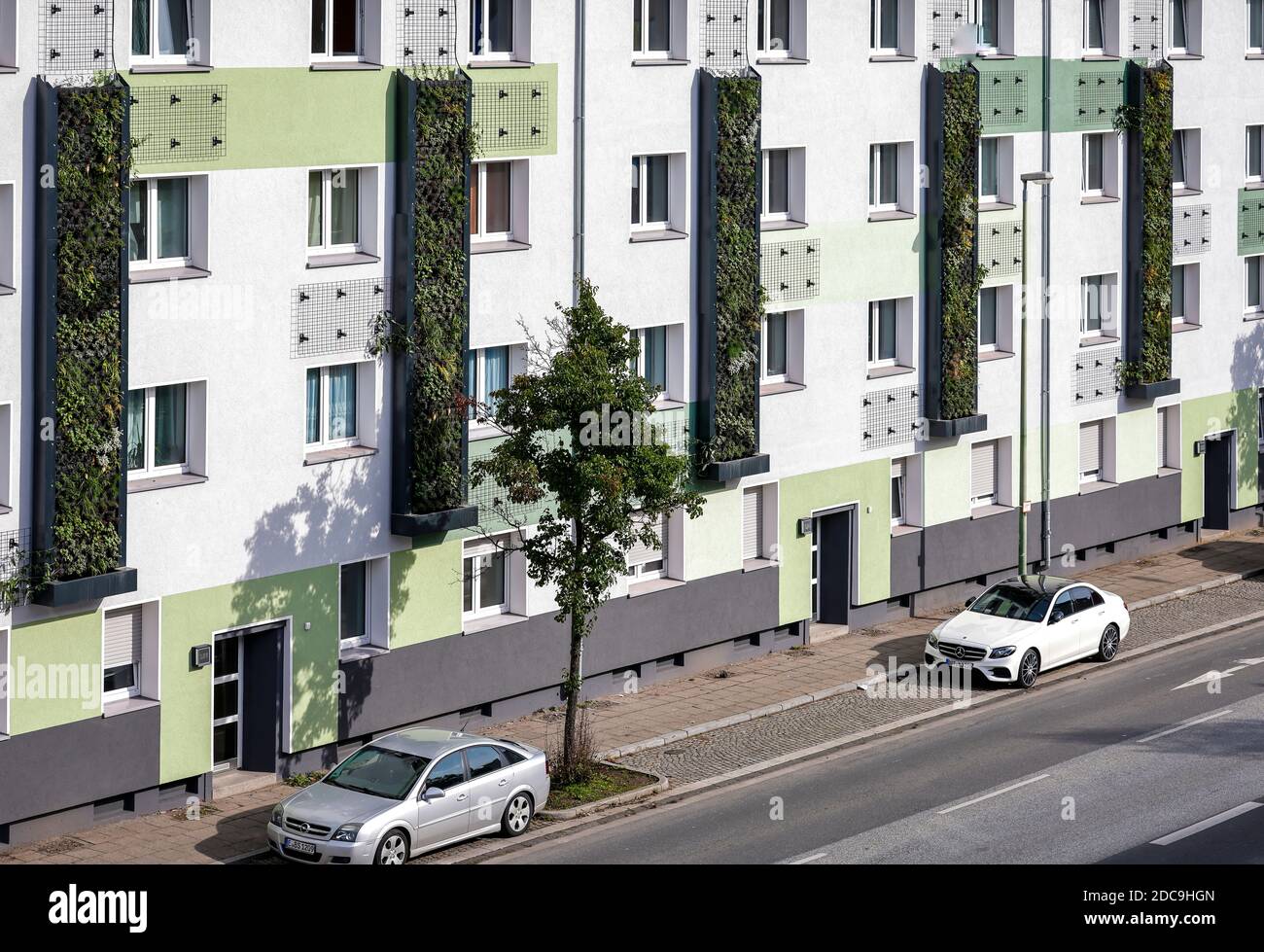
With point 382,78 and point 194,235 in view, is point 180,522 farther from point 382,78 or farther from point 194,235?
point 382,78

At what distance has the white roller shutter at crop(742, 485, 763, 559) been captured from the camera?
115 feet

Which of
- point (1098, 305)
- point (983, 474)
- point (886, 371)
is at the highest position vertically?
point (1098, 305)

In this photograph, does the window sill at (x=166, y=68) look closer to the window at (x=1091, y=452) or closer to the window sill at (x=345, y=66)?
Answer: the window sill at (x=345, y=66)

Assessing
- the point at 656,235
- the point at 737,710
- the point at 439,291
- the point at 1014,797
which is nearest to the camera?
the point at 1014,797

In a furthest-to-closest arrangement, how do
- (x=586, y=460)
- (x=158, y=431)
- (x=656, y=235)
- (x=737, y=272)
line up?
(x=737, y=272), (x=656, y=235), (x=158, y=431), (x=586, y=460)

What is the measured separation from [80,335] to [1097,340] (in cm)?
2430

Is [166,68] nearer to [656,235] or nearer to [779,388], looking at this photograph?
[656,235]

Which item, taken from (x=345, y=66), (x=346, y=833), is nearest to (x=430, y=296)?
(x=345, y=66)

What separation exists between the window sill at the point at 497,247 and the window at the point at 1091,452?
1637 centimetres

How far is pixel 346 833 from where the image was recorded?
23516 millimetres

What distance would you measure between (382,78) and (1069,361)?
18.6 meters

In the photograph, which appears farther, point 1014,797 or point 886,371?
point 886,371

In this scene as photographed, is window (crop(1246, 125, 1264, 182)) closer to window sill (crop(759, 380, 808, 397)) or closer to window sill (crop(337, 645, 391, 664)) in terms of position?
window sill (crop(759, 380, 808, 397))

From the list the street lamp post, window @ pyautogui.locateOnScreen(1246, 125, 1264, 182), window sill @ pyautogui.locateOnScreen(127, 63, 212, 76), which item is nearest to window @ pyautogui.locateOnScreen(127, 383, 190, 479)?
window sill @ pyautogui.locateOnScreen(127, 63, 212, 76)
